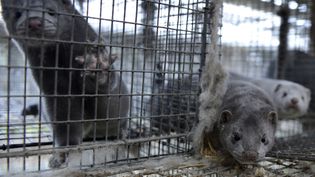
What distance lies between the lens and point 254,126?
1806 millimetres

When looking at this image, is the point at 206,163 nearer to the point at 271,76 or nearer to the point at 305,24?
the point at 305,24

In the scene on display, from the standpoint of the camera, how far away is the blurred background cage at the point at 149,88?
1.41 metres

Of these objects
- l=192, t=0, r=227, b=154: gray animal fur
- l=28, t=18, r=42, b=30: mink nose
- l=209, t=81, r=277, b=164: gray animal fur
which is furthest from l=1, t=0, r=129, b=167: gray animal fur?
l=209, t=81, r=277, b=164: gray animal fur

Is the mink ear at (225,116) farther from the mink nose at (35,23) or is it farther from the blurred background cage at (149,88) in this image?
the mink nose at (35,23)

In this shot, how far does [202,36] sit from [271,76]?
2825 millimetres

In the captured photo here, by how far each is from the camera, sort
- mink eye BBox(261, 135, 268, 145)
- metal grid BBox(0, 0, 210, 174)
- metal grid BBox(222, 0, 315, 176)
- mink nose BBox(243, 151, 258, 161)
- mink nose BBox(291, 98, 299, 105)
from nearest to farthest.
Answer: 1. metal grid BBox(0, 0, 210, 174)
2. mink nose BBox(243, 151, 258, 161)
3. mink eye BBox(261, 135, 268, 145)
4. mink nose BBox(291, 98, 299, 105)
5. metal grid BBox(222, 0, 315, 176)

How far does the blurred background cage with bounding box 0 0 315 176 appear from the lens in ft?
4.62

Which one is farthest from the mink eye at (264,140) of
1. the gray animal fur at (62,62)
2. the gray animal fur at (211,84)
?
the gray animal fur at (62,62)

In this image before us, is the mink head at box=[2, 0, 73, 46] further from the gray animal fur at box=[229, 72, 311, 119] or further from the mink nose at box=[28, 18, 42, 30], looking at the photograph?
the gray animal fur at box=[229, 72, 311, 119]

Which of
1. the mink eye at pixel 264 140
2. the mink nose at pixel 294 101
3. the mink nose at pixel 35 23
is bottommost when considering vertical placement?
the mink eye at pixel 264 140

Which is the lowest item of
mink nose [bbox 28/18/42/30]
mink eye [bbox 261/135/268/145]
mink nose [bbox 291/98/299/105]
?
mink eye [bbox 261/135/268/145]

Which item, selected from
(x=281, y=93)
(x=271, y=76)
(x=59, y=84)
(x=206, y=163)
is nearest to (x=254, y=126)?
(x=206, y=163)

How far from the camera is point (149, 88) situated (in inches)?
94.1

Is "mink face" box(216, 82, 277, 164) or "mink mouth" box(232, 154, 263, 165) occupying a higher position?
"mink face" box(216, 82, 277, 164)
